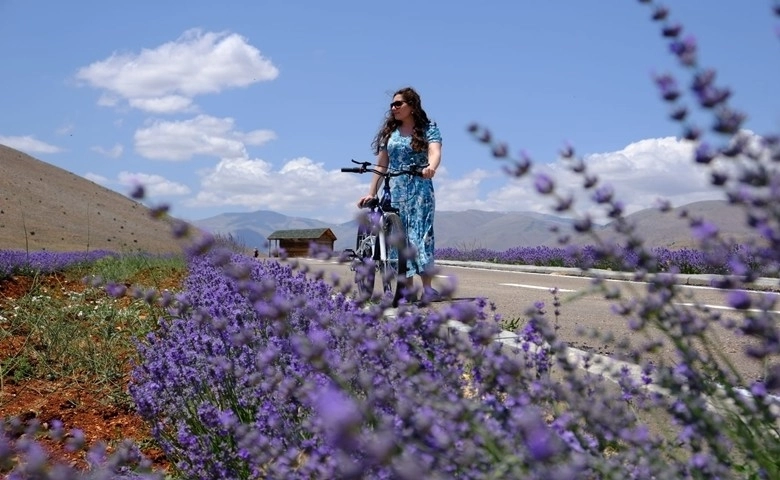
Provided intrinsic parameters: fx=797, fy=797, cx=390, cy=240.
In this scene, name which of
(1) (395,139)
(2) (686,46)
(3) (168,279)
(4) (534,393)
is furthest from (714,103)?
(3) (168,279)

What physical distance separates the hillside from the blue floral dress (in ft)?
66.0

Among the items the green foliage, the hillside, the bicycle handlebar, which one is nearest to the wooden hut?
the hillside

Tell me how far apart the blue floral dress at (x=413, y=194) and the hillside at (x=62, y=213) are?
66.0ft

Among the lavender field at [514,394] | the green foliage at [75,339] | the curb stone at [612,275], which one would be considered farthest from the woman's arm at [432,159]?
the lavender field at [514,394]

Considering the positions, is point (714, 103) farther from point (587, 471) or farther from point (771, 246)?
point (587, 471)

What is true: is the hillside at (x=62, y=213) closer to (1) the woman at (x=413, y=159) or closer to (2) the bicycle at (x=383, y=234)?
(2) the bicycle at (x=383, y=234)

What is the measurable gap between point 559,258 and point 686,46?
1476cm

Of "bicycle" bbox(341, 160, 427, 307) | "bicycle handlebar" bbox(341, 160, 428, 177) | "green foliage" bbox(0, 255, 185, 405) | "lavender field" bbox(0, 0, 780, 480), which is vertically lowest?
"green foliage" bbox(0, 255, 185, 405)

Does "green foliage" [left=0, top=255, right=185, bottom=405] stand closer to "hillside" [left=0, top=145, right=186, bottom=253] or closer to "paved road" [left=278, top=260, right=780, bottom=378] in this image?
"paved road" [left=278, top=260, right=780, bottom=378]

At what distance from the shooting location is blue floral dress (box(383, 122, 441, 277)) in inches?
263

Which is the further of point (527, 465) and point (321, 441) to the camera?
point (321, 441)

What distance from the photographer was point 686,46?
5.53 ft

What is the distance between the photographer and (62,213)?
112 feet

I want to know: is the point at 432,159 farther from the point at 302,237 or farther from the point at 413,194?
the point at 302,237
